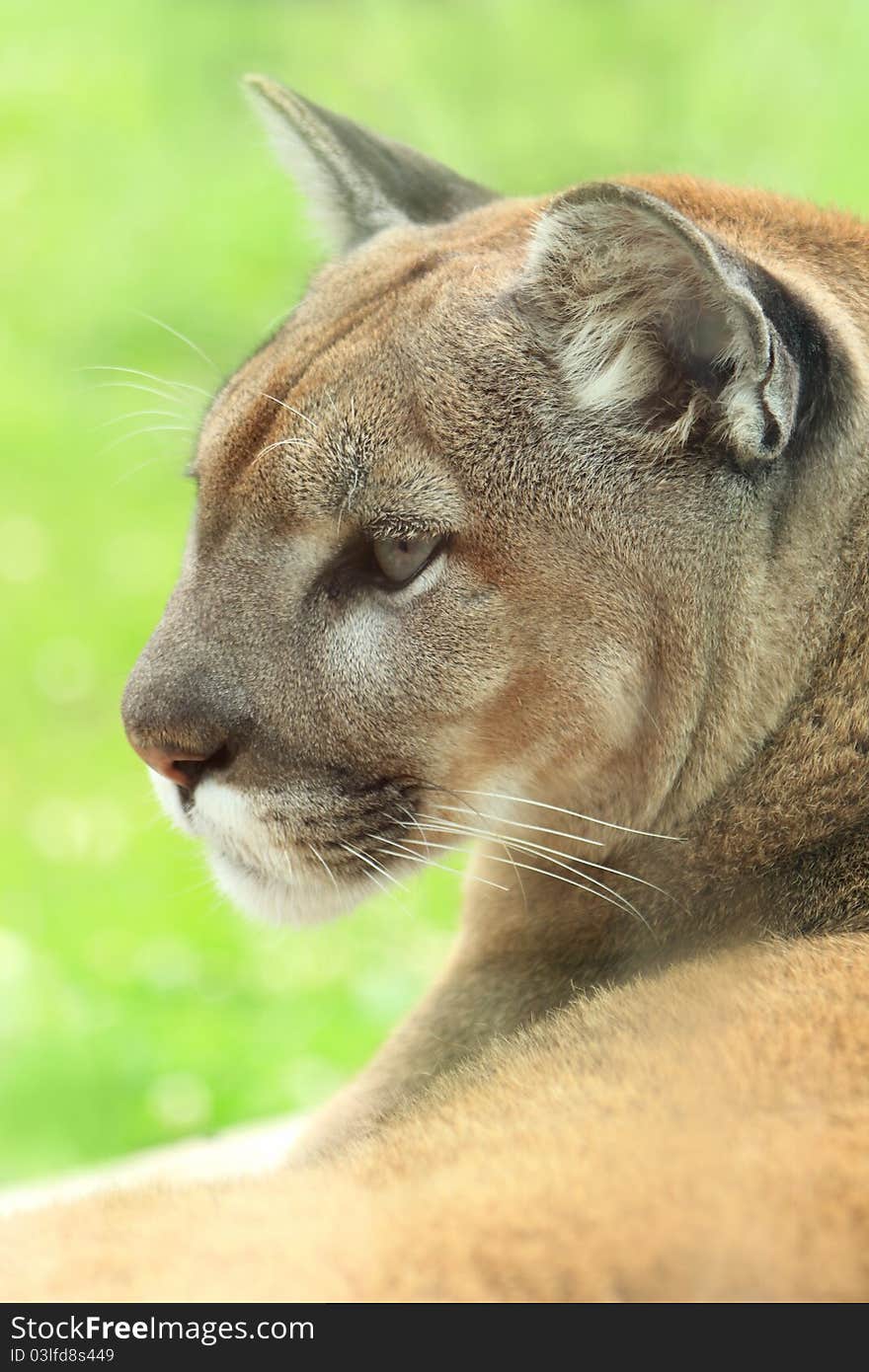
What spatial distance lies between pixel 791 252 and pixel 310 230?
143 cm

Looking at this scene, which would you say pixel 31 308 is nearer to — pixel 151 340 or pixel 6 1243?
pixel 151 340

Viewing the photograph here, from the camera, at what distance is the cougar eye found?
8.32 feet

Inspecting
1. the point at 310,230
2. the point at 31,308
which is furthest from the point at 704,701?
the point at 31,308

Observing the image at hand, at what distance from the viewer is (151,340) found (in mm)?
6656

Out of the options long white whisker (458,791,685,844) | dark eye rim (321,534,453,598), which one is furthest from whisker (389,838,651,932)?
dark eye rim (321,534,453,598)

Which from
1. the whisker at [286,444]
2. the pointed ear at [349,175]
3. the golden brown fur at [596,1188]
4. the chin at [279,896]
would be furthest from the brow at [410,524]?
the pointed ear at [349,175]

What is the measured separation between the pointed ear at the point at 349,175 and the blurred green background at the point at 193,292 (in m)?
0.34

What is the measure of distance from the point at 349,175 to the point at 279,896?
1644 mm

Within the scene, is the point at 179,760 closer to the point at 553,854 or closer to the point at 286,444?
the point at 286,444

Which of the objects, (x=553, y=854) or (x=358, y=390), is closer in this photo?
(x=358, y=390)

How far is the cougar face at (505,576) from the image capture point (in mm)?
2486

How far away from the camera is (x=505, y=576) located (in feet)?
8.26

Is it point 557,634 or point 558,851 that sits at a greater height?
point 557,634

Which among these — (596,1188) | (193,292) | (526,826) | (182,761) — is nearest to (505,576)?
(526,826)
